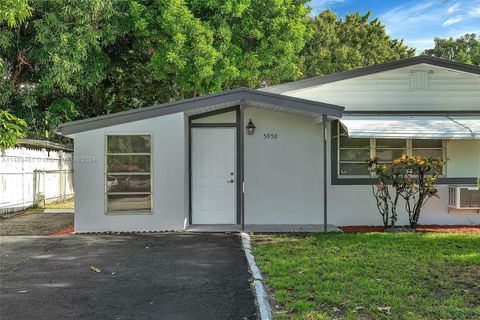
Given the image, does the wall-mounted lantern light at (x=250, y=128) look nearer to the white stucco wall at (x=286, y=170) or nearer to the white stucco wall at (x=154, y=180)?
the white stucco wall at (x=286, y=170)

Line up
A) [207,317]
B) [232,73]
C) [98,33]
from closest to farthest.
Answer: [207,317]
[98,33]
[232,73]

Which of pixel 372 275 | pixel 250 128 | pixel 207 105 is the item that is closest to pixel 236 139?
pixel 250 128

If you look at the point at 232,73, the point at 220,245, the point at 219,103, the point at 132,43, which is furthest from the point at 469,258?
the point at 132,43

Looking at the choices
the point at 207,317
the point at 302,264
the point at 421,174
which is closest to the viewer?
the point at 207,317

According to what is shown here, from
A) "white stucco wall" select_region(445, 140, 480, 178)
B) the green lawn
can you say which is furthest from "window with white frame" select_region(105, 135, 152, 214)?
"white stucco wall" select_region(445, 140, 480, 178)

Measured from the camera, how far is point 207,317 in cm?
462

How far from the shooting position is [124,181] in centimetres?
991

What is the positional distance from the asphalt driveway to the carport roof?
97.6 inches

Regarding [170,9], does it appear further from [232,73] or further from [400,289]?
[400,289]

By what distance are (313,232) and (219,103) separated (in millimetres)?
3538

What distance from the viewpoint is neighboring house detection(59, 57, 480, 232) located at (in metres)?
9.85

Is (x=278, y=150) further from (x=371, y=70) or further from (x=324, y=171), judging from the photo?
(x=371, y=70)

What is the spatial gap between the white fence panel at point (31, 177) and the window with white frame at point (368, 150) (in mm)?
9755

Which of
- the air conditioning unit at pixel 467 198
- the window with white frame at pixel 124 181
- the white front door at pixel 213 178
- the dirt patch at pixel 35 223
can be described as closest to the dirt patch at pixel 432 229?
the air conditioning unit at pixel 467 198
